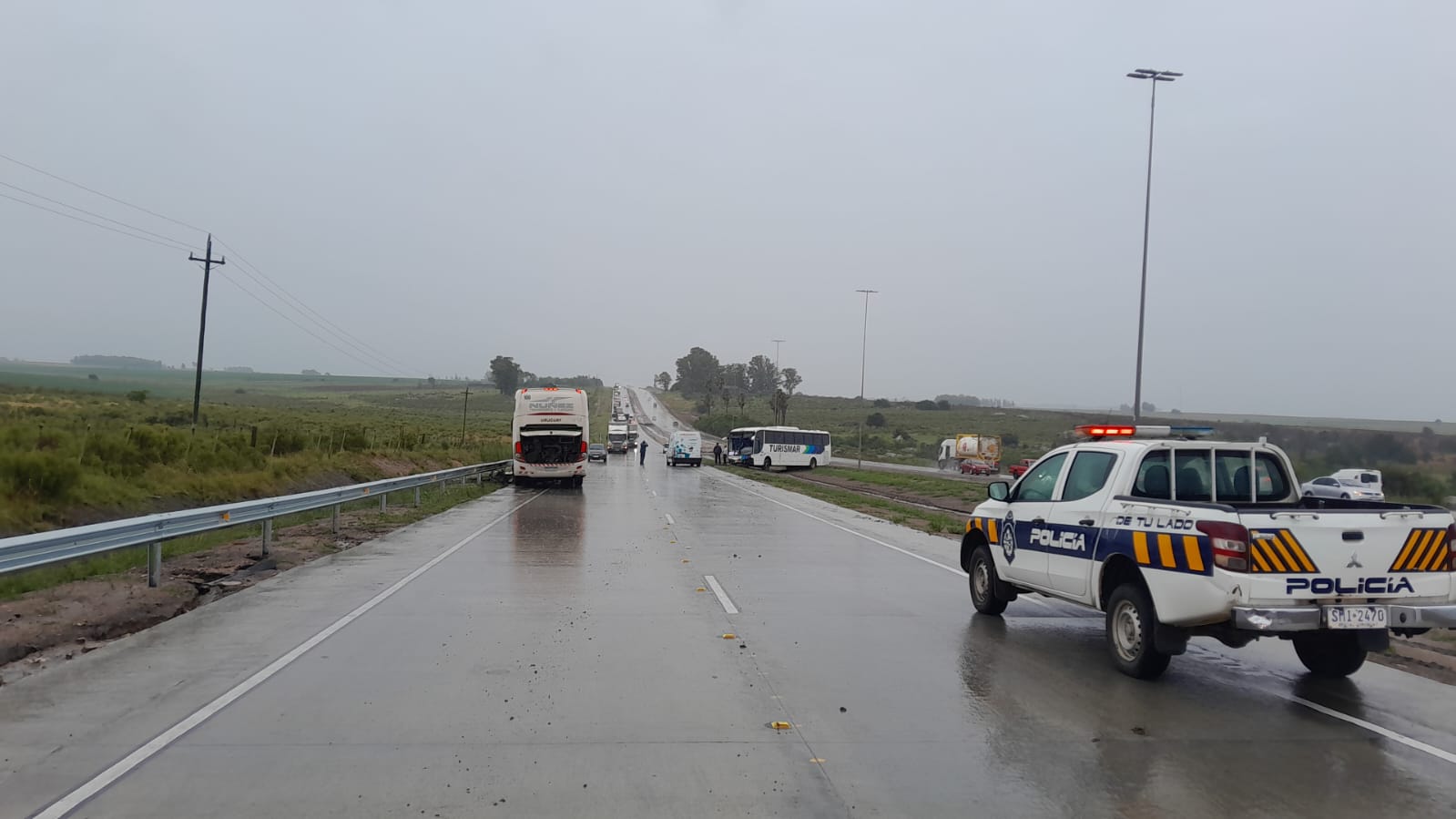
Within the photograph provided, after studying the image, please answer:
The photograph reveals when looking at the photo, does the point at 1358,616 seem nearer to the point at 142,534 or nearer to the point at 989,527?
the point at 989,527

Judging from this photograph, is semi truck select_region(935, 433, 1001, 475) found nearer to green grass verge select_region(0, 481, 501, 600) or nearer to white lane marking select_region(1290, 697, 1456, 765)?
green grass verge select_region(0, 481, 501, 600)

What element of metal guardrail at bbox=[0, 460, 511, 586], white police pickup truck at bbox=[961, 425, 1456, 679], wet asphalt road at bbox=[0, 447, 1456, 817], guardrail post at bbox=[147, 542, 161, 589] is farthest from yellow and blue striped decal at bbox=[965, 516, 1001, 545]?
guardrail post at bbox=[147, 542, 161, 589]

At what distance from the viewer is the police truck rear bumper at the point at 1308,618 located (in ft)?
22.9

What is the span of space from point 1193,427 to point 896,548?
9330 mm

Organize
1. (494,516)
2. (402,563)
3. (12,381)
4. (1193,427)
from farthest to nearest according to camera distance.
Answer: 1. (12,381)
2. (494,516)
3. (402,563)
4. (1193,427)

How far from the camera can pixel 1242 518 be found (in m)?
7.14

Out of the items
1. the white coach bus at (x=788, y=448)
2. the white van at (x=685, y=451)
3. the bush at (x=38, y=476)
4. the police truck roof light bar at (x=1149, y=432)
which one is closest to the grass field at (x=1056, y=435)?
the police truck roof light bar at (x=1149, y=432)

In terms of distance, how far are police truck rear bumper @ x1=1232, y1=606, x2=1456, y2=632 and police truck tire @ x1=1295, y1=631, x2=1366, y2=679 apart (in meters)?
0.80

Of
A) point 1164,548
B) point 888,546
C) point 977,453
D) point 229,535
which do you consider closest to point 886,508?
point 888,546

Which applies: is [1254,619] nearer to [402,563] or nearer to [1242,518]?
[1242,518]

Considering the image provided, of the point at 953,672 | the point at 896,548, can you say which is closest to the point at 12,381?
the point at 896,548

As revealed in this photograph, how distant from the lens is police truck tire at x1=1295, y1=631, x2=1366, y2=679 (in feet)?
26.8

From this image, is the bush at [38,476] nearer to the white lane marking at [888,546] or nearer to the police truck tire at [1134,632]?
the white lane marking at [888,546]

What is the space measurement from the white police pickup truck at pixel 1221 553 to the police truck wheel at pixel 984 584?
3.08 feet
